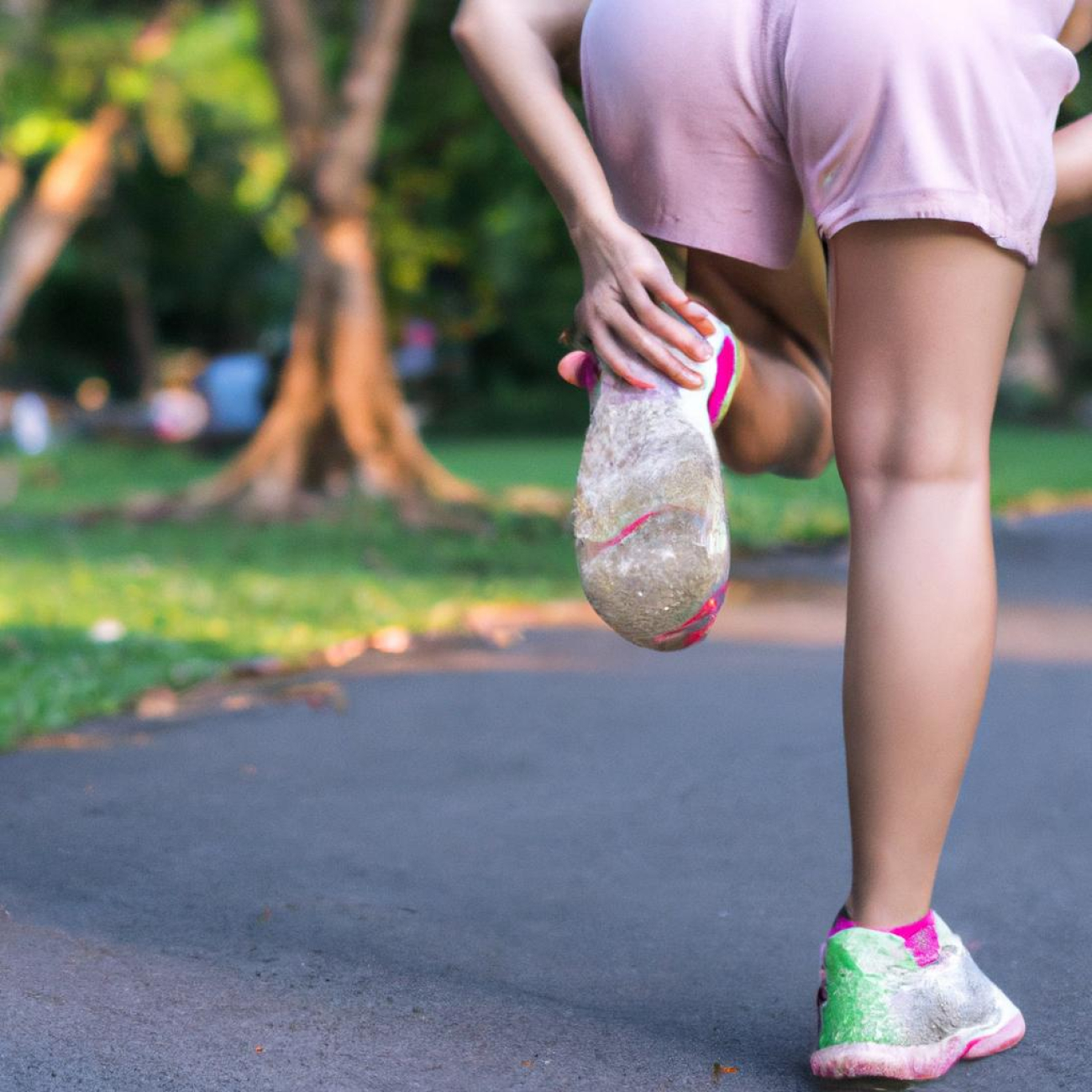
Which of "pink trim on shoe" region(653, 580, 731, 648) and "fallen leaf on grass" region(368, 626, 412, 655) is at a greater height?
"pink trim on shoe" region(653, 580, 731, 648)

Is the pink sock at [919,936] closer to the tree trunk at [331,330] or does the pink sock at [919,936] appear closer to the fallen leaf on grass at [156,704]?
the fallen leaf on grass at [156,704]

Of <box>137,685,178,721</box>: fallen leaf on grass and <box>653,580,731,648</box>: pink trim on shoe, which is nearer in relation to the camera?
<box>653,580,731,648</box>: pink trim on shoe

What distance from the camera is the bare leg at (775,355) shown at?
2.19 meters

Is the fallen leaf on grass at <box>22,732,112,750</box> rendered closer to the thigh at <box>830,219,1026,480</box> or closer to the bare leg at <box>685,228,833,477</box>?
the bare leg at <box>685,228,833,477</box>

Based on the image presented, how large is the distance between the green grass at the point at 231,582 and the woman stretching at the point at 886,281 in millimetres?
2247

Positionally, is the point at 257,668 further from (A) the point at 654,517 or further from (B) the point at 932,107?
(B) the point at 932,107

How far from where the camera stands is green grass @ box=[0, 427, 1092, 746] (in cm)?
466

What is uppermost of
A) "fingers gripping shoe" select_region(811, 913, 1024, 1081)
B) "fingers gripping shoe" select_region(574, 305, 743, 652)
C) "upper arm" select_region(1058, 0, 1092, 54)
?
"upper arm" select_region(1058, 0, 1092, 54)

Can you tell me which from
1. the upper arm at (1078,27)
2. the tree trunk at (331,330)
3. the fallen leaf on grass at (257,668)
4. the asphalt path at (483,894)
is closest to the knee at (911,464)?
the upper arm at (1078,27)

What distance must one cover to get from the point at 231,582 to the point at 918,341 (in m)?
5.34

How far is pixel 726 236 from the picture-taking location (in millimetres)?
2006

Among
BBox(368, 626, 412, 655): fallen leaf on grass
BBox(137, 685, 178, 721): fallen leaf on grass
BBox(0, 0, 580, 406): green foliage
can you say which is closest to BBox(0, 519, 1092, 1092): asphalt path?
BBox(137, 685, 178, 721): fallen leaf on grass

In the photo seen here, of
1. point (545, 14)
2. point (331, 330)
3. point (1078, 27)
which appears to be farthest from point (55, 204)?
point (1078, 27)

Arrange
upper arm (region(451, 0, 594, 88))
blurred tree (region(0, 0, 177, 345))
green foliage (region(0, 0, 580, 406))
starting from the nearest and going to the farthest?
upper arm (region(451, 0, 594, 88)) → green foliage (region(0, 0, 580, 406)) → blurred tree (region(0, 0, 177, 345))
